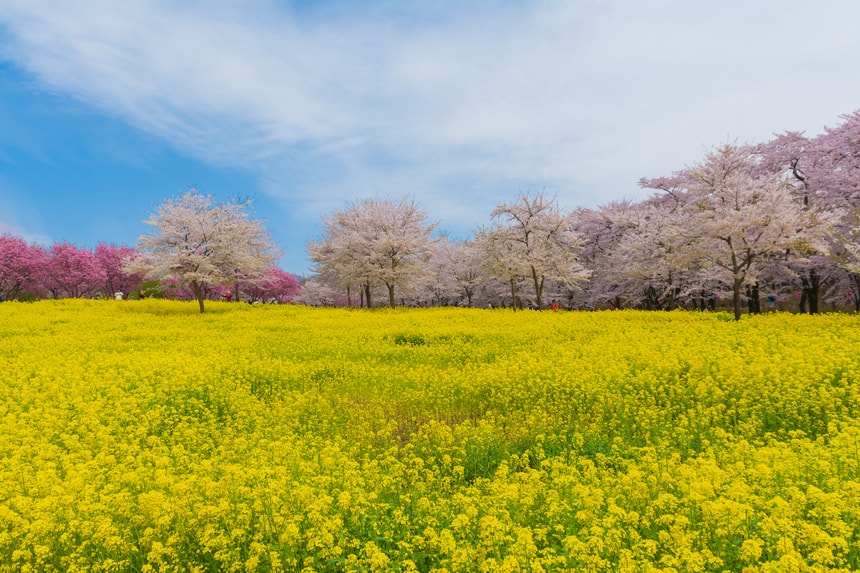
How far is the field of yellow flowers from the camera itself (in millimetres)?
4797

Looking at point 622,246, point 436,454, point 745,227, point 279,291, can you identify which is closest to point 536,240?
point 622,246

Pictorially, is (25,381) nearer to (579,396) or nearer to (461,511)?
(461,511)

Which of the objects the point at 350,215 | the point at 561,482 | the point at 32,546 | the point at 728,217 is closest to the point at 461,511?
the point at 561,482

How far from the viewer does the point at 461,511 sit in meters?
5.67

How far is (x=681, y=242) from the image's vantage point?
29.1 meters

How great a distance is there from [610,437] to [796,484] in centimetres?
366

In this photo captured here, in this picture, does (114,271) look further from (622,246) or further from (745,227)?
(745,227)

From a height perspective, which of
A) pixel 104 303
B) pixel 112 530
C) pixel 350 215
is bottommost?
pixel 112 530

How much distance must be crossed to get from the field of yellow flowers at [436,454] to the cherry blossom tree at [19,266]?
191 ft

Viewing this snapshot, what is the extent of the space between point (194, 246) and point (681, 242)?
32945 millimetres

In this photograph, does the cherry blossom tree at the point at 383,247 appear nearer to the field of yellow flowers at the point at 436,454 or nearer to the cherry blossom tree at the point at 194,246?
the cherry blossom tree at the point at 194,246

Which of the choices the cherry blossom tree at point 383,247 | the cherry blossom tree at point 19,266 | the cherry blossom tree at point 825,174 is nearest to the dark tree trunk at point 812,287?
the cherry blossom tree at point 825,174

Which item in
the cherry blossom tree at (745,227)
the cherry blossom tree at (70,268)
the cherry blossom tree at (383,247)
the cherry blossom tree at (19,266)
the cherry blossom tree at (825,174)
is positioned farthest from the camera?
the cherry blossom tree at (70,268)

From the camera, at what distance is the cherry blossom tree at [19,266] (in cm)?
6306
